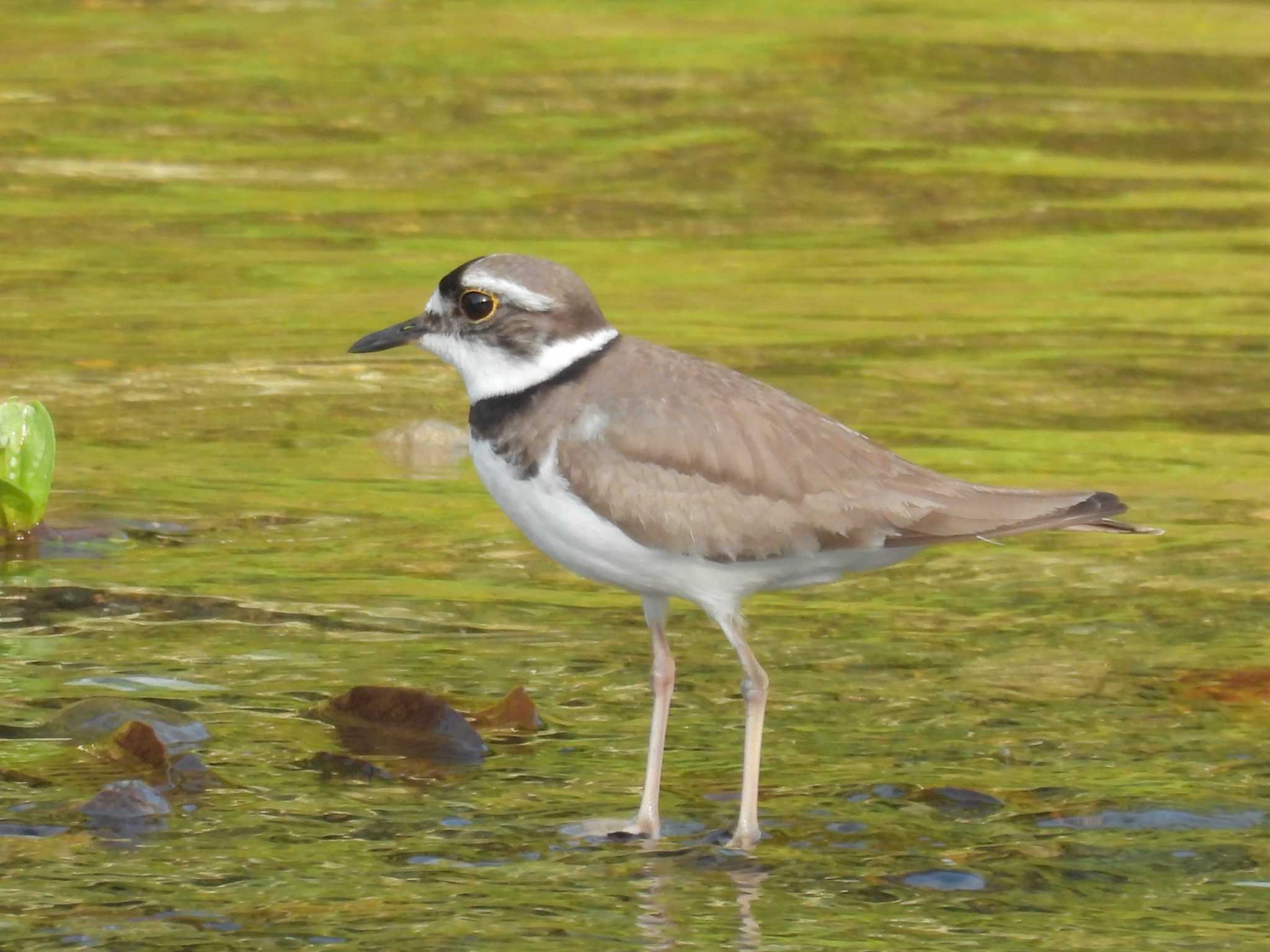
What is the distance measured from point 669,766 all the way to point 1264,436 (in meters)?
4.91

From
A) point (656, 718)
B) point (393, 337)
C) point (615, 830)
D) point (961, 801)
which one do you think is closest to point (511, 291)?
point (393, 337)

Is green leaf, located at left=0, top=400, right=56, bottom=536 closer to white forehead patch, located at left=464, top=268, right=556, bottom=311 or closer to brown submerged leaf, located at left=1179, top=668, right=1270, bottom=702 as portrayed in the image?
white forehead patch, located at left=464, top=268, right=556, bottom=311

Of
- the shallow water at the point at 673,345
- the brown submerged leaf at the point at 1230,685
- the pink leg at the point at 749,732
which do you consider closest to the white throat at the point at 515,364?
the pink leg at the point at 749,732

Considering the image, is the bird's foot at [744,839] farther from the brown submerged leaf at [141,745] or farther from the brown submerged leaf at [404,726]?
the brown submerged leaf at [141,745]

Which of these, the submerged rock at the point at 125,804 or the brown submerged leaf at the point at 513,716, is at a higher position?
the brown submerged leaf at the point at 513,716

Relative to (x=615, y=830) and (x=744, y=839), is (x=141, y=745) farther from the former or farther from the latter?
(x=744, y=839)

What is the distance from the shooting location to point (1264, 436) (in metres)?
11.0

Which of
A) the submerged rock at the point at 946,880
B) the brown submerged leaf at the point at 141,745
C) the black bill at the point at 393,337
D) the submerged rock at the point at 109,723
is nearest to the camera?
the submerged rock at the point at 946,880

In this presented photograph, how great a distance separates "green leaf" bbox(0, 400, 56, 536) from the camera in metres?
8.90

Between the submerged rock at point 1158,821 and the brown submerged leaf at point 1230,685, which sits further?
the brown submerged leaf at point 1230,685

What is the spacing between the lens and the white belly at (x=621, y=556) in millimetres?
6277

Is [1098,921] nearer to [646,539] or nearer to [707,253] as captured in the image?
[646,539]

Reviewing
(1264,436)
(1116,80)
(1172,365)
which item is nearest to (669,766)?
(1264,436)

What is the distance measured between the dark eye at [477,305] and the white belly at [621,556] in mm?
348
